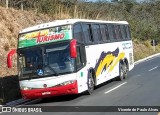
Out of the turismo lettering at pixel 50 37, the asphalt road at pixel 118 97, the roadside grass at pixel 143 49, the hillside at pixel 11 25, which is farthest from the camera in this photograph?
the roadside grass at pixel 143 49

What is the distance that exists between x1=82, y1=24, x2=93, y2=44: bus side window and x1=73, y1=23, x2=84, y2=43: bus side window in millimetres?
455

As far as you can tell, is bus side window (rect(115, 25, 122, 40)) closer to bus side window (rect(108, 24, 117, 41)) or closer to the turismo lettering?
bus side window (rect(108, 24, 117, 41))

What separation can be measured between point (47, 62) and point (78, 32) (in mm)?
1972

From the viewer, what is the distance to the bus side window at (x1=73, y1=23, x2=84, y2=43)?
16.0 meters

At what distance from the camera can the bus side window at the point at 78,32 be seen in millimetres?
16030

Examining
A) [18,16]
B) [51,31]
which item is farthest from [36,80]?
[18,16]

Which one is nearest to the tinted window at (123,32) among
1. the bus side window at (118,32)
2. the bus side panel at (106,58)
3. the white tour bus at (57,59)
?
the bus side panel at (106,58)

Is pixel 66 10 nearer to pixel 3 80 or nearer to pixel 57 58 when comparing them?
pixel 3 80

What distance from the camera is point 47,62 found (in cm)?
1519

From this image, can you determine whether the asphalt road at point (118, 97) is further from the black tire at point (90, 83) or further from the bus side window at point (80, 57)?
the bus side window at point (80, 57)

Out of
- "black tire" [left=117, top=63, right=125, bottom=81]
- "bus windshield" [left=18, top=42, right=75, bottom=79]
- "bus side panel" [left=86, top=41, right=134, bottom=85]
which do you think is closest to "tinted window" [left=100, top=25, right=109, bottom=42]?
"bus side panel" [left=86, top=41, right=134, bottom=85]

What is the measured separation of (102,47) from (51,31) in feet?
11.8

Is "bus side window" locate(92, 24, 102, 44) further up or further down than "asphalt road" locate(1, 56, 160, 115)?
further up

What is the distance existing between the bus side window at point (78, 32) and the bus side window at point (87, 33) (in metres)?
0.45
